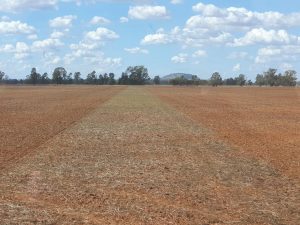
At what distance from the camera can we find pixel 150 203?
977cm

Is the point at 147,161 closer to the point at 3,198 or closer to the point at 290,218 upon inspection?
the point at 3,198

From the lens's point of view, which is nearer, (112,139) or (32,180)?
(32,180)

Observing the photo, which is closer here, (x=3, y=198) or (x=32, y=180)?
(x=3, y=198)

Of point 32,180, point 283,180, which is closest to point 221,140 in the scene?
point 283,180

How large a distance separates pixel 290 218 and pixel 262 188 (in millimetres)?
2590

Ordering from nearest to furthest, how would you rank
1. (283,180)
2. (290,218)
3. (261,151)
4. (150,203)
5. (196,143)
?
1. (290,218)
2. (150,203)
3. (283,180)
4. (261,151)
5. (196,143)

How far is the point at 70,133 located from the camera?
22.9 meters

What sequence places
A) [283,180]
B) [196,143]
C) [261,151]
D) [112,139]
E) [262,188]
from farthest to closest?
[112,139] < [196,143] < [261,151] < [283,180] < [262,188]

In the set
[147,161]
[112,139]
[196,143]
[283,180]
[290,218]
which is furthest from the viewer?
[112,139]

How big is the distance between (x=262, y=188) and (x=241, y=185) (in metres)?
0.50

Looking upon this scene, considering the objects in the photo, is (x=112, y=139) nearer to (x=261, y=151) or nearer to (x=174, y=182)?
(x=261, y=151)

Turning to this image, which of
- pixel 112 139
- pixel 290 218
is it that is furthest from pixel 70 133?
pixel 290 218

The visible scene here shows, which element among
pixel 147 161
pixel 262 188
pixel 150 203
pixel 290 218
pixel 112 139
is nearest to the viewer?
pixel 290 218

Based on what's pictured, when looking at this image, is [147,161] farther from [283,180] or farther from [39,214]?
[39,214]
